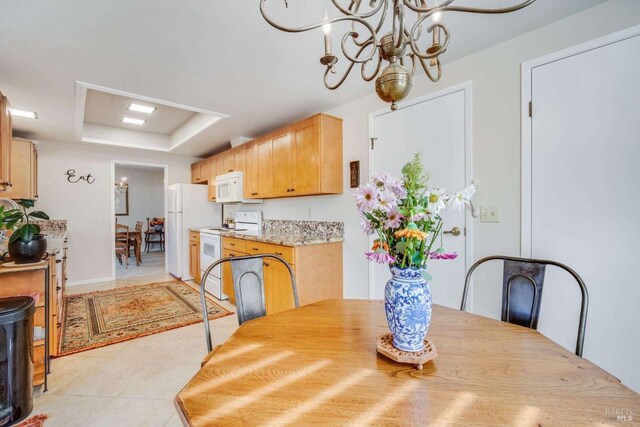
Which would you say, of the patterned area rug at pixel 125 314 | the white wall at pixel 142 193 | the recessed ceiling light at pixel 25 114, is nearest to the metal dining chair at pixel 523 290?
the patterned area rug at pixel 125 314

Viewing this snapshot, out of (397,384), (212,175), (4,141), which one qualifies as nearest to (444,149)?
(397,384)

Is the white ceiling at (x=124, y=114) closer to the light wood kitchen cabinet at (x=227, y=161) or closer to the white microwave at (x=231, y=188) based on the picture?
the light wood kitchen cabinet at (x=227, y=161)

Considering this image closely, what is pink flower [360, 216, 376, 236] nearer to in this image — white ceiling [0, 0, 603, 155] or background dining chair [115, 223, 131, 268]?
white ceiling [0, 0, 603, 155]

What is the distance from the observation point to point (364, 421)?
600 mm

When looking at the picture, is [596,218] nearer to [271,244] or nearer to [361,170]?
[361,170]

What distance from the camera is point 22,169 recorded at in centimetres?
348

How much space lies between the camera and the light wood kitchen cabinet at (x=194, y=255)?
4.42 meters

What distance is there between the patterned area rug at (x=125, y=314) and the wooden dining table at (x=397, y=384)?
2298 mm

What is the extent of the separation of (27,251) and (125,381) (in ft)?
3.57

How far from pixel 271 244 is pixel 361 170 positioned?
1.18 m

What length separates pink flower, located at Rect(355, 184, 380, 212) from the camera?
33.4 inches

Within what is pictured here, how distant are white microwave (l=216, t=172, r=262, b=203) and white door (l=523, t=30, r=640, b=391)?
131 inches

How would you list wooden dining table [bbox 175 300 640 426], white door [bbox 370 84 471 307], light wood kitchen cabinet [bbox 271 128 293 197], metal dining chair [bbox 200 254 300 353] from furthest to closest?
1. light wood kitchen cabinet [bbox 271 128 293 197]
2. white door [bbox 370 84 471 307]
3. metal dining chair [bbox 200 254 300 353]
4. wooden dining table [bbox 175 300 640 426]

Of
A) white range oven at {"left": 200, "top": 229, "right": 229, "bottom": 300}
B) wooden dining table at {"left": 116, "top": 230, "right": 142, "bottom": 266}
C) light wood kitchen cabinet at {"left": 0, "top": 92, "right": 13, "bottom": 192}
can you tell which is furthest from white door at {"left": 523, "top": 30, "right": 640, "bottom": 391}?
wooden dining table at {"left": 116, "top": 230, "right": 142, "bottom": 266}
